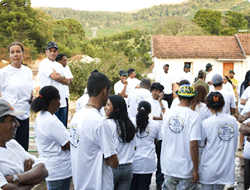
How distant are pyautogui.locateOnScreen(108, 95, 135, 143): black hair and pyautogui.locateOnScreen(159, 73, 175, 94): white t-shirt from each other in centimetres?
612

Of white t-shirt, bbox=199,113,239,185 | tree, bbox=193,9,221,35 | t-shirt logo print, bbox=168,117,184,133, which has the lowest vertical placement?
white t-shirt, bbox=199,113,239,185

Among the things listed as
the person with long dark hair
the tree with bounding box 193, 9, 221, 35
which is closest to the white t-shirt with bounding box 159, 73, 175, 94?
the person with long dark hair

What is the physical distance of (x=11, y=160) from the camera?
236 centimetres

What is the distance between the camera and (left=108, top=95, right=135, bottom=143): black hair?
145 inches

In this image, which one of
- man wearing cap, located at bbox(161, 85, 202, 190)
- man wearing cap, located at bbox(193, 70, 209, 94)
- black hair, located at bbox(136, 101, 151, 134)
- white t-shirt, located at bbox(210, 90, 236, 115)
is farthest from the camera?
man wearing cap, located at bbox(193, 70, 209, 94)

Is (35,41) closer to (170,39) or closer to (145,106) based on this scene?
(170,39)

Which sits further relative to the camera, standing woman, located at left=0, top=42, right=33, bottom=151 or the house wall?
the house wall

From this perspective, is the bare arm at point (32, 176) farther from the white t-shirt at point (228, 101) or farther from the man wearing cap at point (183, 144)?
the white t-shirt at point (228, 101)

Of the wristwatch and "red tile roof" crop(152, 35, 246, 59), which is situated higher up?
"red tile roof" crop(152, 35, 246, 59)

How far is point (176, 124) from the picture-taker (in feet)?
12.2

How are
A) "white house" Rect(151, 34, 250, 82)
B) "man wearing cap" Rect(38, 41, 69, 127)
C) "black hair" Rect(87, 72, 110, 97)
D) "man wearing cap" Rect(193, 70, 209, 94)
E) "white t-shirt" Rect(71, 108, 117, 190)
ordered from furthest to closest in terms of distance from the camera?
"white house" Rect(151, 34, 250, 82) → "man wearing cap" Rect(193, 70, 209, 94) → "man wearing cap" Rect(38, 41, 69, 127) → "black hair" Rect(87, 72, 110, 97) → "white t-shirt" Rect(71, 108, 117, 190)

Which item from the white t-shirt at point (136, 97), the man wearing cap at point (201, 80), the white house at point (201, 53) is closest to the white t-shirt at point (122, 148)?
the white t-shirt at point (136, 97)

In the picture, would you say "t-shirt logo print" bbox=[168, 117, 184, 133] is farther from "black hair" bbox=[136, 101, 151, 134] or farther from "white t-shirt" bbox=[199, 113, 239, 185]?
"black hair" bbox=[136, 101, 151, 134]

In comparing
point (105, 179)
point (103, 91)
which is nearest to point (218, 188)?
point (105, 179)
